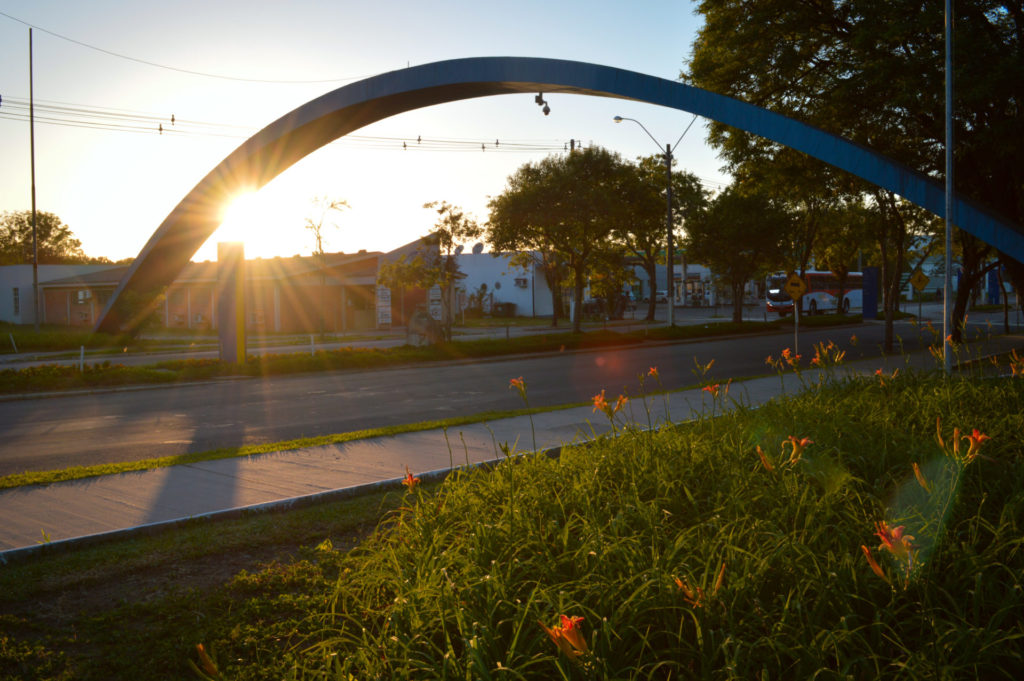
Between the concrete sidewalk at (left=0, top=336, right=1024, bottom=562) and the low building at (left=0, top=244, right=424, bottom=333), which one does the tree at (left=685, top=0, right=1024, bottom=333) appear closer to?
the concrete sidewalk at (left=0, top=336, right=1024, bottom=562)

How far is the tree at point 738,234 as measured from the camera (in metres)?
44.6

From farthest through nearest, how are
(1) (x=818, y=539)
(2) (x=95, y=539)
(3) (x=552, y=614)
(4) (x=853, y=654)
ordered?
(2) (x=95, y=539) → (1) (x=818, y=539) → (3) (x=552, y=614) → (4) (x=853, y=654)

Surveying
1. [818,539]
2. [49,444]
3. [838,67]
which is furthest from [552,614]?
[838,67]

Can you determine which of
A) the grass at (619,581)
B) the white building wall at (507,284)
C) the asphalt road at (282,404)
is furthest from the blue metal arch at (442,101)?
the white building wall at (507,284)

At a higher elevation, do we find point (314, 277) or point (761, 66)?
point (761, 66)

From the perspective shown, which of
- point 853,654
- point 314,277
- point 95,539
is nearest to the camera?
point 853,654

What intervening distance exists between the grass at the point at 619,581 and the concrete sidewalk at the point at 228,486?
55 cm

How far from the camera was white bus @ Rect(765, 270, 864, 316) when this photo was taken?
66.6 m

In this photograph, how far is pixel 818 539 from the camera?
158 inches

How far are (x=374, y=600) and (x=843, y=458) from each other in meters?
3.29

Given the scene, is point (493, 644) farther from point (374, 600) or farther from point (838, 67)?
point (838, 67)

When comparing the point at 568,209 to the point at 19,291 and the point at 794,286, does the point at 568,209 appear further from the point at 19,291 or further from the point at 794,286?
the point at 19,291

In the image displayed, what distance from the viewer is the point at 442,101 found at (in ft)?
88.5

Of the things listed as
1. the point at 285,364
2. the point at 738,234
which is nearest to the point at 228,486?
the point at 285,364
